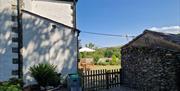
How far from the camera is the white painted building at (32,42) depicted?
16.7m

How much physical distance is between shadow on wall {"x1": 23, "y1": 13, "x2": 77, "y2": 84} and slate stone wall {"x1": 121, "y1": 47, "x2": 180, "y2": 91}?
3097 mm

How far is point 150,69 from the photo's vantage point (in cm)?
1508

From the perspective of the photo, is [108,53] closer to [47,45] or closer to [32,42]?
[47,45]

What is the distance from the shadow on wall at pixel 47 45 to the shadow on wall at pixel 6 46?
0.73 meters

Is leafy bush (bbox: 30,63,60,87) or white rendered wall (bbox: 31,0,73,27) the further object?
white rendered wall (bbox: 31,0,73,27)

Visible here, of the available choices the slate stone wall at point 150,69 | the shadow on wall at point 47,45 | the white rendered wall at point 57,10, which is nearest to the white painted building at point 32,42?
the shadow on wall at point 47,45

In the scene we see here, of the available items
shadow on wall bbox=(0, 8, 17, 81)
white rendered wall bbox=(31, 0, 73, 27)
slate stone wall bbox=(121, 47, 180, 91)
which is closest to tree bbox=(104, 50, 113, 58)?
white rendered wall bbox=(31, 0, 73, 27)

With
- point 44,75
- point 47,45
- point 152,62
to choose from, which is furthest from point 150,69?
point 47,45

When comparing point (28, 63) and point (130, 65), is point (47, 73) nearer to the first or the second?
point (28, 63)

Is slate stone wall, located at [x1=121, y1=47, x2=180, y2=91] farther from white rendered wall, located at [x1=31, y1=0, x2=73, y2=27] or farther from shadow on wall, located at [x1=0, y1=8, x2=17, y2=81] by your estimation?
shadow on wall, located at [x1=0, y1=8, x2=17, y2=81]

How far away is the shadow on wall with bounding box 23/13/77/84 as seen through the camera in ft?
55.7

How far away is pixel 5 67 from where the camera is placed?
16.7m

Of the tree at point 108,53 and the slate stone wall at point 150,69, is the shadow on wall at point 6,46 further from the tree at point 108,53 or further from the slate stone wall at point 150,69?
the tree at point 108,53

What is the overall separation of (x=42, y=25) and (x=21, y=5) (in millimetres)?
1588
